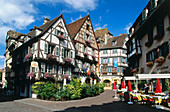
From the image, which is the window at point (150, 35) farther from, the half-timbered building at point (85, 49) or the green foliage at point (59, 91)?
the half-timbered building at point (85, 49)

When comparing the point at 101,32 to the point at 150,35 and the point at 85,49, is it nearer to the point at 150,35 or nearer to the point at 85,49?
the point at 85,49

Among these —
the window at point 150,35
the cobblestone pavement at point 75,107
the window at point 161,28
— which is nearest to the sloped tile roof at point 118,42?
the window at point 150,35

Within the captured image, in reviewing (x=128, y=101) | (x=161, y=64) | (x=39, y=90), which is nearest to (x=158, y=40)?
(x=161, y=64)

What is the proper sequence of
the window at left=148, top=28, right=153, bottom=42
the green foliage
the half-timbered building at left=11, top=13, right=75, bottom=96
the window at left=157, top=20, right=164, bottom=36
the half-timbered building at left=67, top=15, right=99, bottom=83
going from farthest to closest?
the half-timbered building at left=67, top=15, right=99, bottom=83, the half-timbered building at left=11, top=13, right=75, bottom=96, the window at left=148, top=28, right=153, bottom=42, the window at left=157, top=20, right=164, bottom=36, the green foliage

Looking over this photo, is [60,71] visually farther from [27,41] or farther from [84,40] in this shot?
[84,40]

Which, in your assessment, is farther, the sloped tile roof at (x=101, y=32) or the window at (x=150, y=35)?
the sloped tile roof at (x=101, y=32)

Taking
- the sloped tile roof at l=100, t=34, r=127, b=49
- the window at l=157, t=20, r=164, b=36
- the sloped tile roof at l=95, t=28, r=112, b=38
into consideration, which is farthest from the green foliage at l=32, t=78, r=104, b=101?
the sloped tile roof at l=95, t=28, r=112, b=38

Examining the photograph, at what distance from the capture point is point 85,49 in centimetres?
2622

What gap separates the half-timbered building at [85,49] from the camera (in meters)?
24.2

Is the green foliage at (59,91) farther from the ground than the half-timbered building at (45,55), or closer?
closer


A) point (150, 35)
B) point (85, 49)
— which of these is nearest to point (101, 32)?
point (85, 49)

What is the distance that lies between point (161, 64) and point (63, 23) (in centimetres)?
1343

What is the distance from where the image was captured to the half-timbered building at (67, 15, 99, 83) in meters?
24.2

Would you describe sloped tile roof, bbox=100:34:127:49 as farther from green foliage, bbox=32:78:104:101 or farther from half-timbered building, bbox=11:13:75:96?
green foliage, bbox=32:78:104:101
